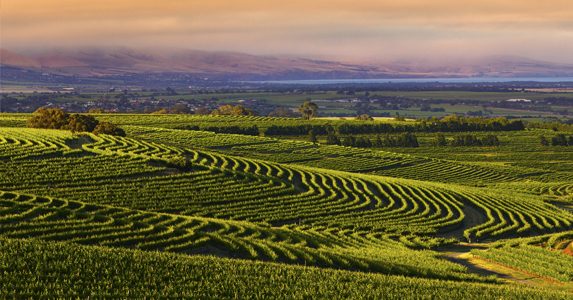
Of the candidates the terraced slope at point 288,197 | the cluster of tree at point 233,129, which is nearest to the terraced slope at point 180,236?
the terraced slope at point 288,197

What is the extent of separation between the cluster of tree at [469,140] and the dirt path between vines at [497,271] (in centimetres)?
12058

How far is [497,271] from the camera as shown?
48000mm

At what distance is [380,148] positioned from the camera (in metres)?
168

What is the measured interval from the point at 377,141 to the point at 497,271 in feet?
408

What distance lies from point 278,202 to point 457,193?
100 feet

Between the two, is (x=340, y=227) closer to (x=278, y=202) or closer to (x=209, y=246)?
(x=278, y=202)

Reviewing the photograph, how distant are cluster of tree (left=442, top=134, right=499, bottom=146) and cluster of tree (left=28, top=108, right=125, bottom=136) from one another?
306ft

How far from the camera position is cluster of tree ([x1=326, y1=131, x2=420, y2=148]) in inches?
6565

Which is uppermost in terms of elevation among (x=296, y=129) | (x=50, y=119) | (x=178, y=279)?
(x=178, y=279)

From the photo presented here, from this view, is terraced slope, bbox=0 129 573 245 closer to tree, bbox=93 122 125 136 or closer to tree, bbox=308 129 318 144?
tree, bbox=93 122 125 136

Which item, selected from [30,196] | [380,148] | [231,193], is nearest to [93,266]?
[30,196]

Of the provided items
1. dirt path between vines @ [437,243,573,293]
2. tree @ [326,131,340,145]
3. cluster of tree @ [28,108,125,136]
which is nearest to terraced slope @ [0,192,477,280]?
dirt path between vines @ [437,243,573,293]

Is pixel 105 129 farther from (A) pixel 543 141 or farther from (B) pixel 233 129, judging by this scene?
(A) pixel 543 141

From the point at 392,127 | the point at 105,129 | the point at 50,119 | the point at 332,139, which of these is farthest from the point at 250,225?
the point at 392,127
